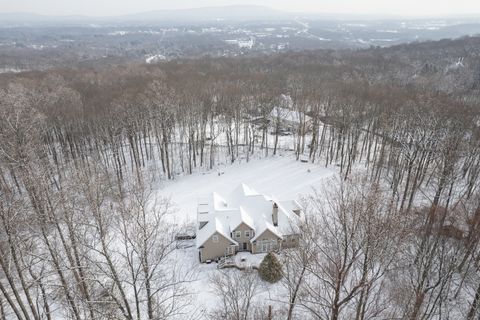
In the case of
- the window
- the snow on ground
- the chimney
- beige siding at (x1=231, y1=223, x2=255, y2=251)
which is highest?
the chimney

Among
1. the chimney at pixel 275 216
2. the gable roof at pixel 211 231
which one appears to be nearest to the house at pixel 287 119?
the chimney at pixel 275 216

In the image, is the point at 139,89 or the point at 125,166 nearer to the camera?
the point at 125,166

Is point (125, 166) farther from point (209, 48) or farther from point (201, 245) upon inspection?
point (209, 48)

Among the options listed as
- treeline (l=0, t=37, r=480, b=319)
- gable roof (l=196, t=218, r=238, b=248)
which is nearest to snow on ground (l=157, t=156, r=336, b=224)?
treeline (l=0, t=37, r=480, b=319)

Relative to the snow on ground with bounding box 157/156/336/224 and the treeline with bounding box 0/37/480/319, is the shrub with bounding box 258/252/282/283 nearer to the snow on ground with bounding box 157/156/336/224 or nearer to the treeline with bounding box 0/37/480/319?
the treeline with bounding box 0/37/480/319

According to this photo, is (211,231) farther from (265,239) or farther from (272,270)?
(272,270)

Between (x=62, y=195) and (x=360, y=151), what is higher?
(x=62, y=195)

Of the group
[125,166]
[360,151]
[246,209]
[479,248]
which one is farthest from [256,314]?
[360,151]
